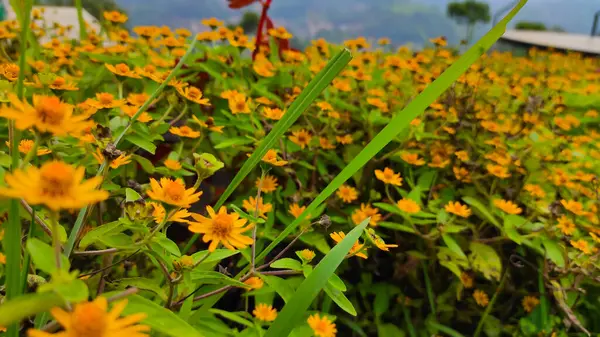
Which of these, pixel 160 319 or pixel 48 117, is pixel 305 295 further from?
pixel 48 117

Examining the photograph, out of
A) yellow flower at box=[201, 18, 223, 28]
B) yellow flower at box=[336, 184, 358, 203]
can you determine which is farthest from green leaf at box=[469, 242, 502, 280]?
yellow flower at box=[201, 18, 223, 28]

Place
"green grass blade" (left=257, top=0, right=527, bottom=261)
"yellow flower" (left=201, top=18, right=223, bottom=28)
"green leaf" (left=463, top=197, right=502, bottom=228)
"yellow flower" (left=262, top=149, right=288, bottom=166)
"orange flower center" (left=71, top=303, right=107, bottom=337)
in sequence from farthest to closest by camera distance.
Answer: "yellow flower" (left=201, top=18, right=223, bottom=28)
"green leaf" (left=463, top=197, right=502, bottom=228)
"yellow flower" (left=262, top=149, right=288, bottom=166)
"green grass blade" (left=257, top=0, right=527, bottom=261)
"orange flower center" (left=71, top=303, right=107, bottom=337)

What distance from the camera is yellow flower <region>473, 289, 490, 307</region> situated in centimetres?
96

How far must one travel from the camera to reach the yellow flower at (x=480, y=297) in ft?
3.15

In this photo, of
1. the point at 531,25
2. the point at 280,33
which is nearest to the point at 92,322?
the point at 280,33

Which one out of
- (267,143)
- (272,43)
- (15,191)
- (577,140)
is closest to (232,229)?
(267,143)

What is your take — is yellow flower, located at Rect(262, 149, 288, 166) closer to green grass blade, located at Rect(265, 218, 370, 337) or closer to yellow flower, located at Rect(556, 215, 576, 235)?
green grass blade, located at Rect(265, 218, 370, 337)

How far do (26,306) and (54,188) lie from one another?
0.06 m

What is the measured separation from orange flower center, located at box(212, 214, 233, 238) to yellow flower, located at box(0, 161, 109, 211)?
160 mm

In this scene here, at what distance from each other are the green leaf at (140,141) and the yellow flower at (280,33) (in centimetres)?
66

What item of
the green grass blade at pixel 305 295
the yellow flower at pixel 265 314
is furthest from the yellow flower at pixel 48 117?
the yellow flower at pixel 265 314

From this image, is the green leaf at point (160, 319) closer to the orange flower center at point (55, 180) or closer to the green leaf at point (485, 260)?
the orange flower center at point (55, 180)

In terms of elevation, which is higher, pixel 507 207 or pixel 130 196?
pixel 130 196

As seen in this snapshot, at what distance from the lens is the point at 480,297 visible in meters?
0.97
